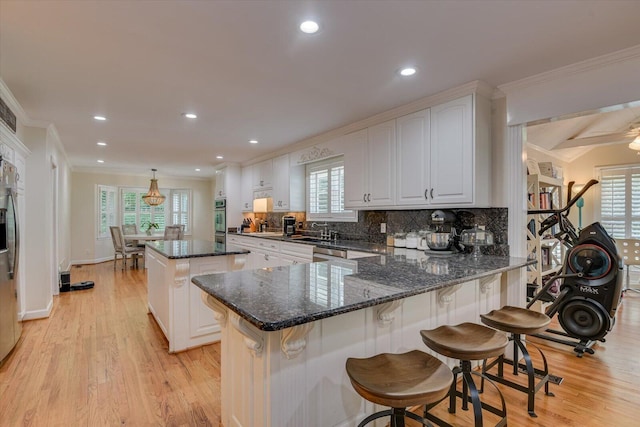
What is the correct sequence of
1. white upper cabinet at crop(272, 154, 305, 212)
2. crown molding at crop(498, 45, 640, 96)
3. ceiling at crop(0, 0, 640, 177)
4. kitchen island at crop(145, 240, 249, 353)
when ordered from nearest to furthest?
ceiling at crop(0, 0, 640, 177), crown molding at crop(498, 45, 640, 96), kitchen island at crop(145, 240, 249, 353), white upper cabinet at crop(272, 154, 305, 212)

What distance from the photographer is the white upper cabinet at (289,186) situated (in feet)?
16.9

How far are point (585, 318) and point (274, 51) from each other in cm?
330

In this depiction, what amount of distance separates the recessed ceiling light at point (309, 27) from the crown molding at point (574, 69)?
1770mm

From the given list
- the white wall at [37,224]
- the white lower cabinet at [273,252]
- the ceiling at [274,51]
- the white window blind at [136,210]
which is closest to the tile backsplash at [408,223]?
the white lower cabinet at [273,252]

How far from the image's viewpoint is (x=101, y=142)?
16.0 feet

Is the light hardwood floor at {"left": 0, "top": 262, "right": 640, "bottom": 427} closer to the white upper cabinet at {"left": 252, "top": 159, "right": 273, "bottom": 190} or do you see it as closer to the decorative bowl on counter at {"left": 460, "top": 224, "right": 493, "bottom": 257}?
→ the decorative bowl on counter at {"left": 460, "top": 224, "right": 493, "bottom": 257}

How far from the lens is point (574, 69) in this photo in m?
2.31

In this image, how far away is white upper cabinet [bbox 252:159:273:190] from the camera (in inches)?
224

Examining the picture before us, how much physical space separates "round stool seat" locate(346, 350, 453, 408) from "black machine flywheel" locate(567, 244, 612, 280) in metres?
2.21

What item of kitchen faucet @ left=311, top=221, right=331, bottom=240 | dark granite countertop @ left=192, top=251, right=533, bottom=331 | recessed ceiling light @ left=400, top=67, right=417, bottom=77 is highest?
recessed ceiling light @ left=400, top=67, right=417, bottom=77

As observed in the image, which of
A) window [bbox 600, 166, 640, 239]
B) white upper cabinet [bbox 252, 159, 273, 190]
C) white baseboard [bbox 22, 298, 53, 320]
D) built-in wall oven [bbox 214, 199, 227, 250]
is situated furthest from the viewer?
built-in wall oven [bbox 214, 199, 227, 250]

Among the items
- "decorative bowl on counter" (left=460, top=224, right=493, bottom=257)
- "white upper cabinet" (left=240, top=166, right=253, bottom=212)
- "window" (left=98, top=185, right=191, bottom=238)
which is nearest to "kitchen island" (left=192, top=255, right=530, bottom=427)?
"decorative bowl on counter" (left=460, top=224, right=493, bottom=257)

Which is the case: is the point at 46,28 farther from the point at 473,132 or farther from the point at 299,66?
the point at 473,132

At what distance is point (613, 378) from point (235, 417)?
2825mm
